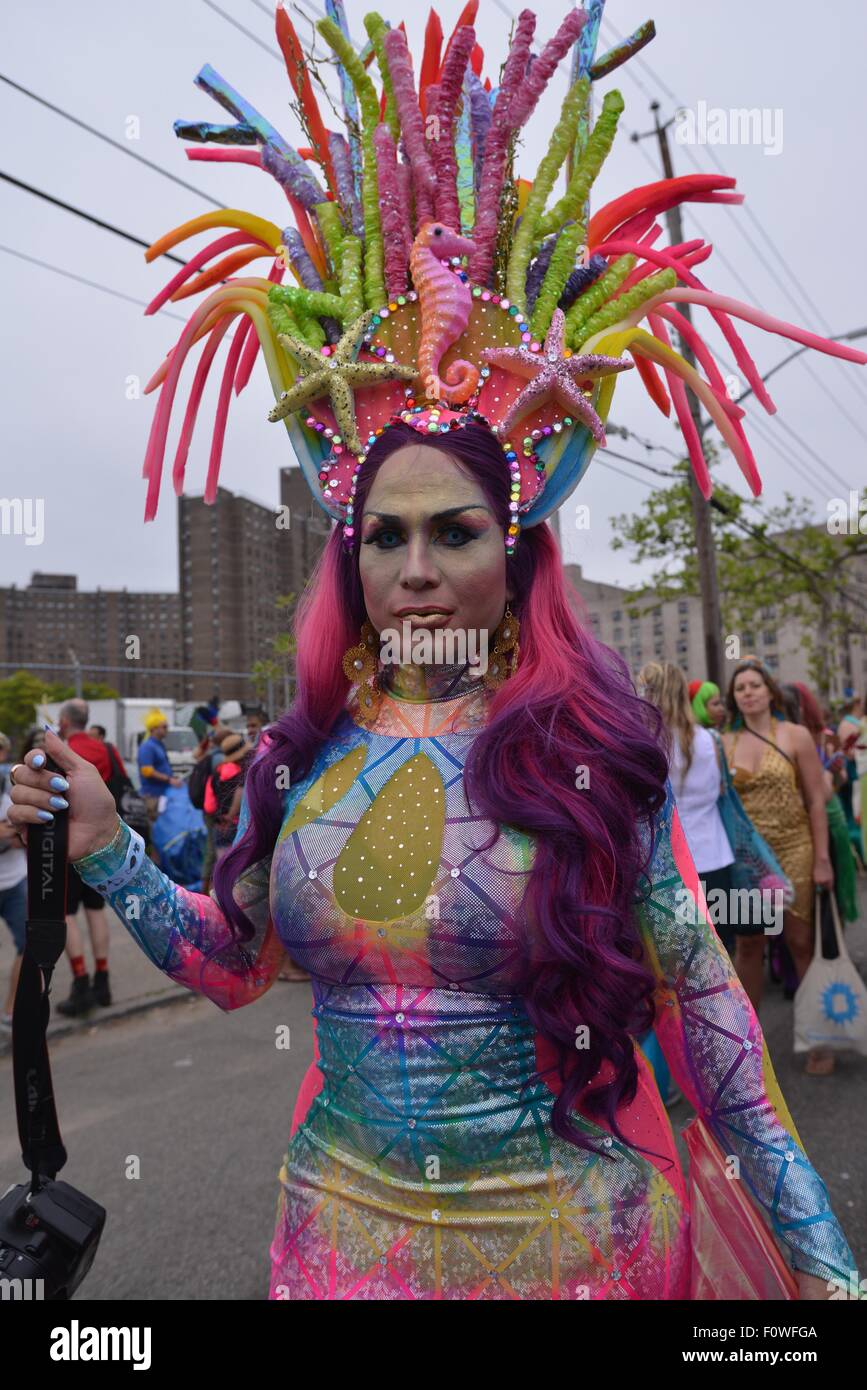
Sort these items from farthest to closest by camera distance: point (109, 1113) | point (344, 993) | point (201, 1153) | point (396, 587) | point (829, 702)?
1. point (829, 702)
2. point (109, 1113)
3. point (201, 1153)
4. point (396, 587)
5. point (344, 993)

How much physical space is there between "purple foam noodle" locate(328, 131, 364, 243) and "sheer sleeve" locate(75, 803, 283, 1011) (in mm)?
1105

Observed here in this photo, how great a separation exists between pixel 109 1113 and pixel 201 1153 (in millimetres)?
746

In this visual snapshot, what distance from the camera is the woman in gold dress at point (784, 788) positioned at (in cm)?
499

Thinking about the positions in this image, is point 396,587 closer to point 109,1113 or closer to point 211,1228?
point 211,1228

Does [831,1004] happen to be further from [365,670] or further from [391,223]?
[391,223]

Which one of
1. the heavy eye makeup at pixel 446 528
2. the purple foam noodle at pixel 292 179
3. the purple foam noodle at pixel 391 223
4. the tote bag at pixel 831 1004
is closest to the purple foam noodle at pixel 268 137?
the purple foam noodle at pixel 292 179

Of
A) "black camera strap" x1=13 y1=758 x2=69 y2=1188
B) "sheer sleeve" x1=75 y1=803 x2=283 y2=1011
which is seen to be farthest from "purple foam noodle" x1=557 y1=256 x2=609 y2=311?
"black camera strap" x1=13 y1=758 x2=69 y2=1188

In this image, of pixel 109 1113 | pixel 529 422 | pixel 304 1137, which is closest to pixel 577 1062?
pixel 304 1137

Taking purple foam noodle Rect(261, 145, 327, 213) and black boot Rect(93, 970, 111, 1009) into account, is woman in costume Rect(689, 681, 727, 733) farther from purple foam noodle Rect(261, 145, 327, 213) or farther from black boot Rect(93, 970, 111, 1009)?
purple foam noodle Rect(261, 145, 327, 213)

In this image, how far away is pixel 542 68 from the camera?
1.70 metres

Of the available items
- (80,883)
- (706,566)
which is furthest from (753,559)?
(80,883)

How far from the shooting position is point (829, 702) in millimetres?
25328

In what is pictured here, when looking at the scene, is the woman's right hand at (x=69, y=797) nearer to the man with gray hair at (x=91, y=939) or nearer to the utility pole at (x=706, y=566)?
the man with gray hair at (x=91, y=939)

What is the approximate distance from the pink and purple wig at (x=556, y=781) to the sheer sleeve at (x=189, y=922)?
41 mm
